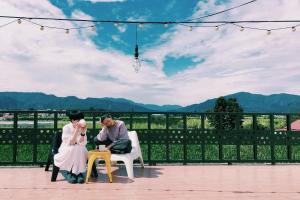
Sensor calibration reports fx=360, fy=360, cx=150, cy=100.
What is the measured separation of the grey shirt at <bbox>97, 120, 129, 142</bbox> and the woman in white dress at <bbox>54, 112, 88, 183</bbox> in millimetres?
519

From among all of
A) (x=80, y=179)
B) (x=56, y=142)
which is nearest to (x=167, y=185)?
(x=80, y=179)

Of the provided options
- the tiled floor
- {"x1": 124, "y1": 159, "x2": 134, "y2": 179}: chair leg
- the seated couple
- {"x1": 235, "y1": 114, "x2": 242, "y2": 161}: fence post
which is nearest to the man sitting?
the seated couple

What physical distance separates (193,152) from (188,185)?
7.00ft

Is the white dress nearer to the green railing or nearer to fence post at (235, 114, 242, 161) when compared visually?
the green railing

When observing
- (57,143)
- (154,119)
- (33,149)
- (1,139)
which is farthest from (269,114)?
(1,139)

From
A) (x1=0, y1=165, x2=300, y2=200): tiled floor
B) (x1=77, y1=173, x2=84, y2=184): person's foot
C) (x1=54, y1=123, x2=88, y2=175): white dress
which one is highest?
(x1=54, y1=123, x2=88, y2=175): white dress

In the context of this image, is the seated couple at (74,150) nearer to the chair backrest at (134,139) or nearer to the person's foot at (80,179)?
the person's foot at (80,179)

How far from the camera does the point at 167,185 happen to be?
182 inches

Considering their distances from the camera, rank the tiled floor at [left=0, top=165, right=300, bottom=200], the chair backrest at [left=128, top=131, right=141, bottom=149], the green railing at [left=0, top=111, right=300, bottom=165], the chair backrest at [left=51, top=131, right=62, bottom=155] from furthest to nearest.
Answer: the green railing at [left=0, top=111, right=300, bottom=165]
the chair backrest at [left=128, top=131, right=141, bottom=149]
the chair backrest at [left=51, top=131, right=62, bottom=155]
the tiled floor at [left=0, top=165, right=300, bottom=200]

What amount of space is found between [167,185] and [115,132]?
4.49 ft

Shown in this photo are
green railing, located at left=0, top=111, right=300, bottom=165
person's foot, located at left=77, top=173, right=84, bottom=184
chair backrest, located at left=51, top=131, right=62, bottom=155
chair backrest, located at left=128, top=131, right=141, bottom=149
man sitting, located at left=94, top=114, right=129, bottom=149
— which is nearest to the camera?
person's foot, located at left=77, top=173, right=84, bottom=184

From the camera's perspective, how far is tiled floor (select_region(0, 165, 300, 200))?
4.03 metres

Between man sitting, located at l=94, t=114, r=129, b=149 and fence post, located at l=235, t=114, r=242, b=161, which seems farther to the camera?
fence post, located at l=235, t=114, r=242, b=161

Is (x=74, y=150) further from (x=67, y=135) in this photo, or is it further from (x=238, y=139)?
(x=238, y=139)
